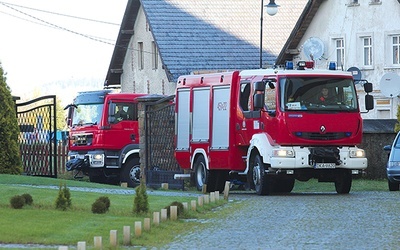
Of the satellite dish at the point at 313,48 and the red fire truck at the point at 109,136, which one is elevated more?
the satellite dish at the point at 313,48

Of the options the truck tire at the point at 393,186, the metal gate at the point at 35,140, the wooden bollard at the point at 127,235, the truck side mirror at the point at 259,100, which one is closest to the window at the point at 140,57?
the metal gate at the point at 35,140

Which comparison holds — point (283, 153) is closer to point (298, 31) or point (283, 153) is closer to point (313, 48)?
point (313, 48)

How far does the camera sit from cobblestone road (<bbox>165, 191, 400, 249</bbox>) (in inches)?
627

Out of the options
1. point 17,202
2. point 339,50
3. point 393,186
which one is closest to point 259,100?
point 393,186

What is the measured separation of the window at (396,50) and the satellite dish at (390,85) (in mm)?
3580

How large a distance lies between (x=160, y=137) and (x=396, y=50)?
1902 centimetres

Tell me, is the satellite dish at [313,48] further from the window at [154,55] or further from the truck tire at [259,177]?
the window at [154,55]

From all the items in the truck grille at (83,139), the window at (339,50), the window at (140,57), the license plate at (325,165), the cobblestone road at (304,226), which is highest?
the window at (140,57)

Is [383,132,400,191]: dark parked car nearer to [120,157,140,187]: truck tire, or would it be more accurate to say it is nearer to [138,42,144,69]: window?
[120,157,140,187]: truck tire

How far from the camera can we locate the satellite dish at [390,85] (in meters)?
45.7

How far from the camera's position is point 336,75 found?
27.7 metres

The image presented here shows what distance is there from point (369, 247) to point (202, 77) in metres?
15.5

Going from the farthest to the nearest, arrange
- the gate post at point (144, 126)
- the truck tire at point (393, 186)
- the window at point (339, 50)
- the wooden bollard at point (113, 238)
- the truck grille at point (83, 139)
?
the window at point (339, 50), the truck grille at point (83, 139), the gate post at point (144, 126), the truck tire at point (393, 186), the wooden bollard at point (113, 238)

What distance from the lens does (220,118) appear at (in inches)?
1158
